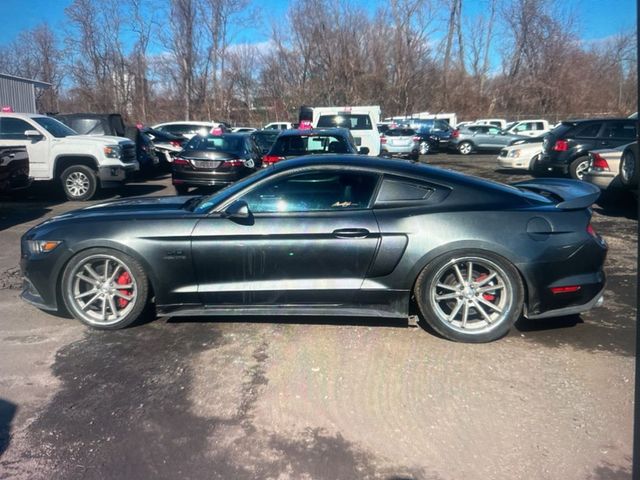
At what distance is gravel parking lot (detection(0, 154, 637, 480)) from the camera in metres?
2.85

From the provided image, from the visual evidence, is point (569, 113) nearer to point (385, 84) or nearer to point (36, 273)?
point (385, 84)

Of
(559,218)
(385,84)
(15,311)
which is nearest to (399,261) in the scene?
(559,218)

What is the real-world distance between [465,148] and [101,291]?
25553mm

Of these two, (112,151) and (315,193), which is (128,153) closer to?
(112,151)

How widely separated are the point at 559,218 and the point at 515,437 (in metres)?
1.85

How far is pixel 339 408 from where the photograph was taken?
335 centimetres

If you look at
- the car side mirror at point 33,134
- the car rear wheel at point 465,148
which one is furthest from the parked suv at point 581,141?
the car rear wheel at point 465,148

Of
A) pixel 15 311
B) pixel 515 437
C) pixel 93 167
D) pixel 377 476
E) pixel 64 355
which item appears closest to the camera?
pixel 377 476

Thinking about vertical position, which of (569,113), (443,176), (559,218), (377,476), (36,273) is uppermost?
(569,113)

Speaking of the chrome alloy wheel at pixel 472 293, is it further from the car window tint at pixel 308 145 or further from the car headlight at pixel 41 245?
the car window tint at pixel 308 145

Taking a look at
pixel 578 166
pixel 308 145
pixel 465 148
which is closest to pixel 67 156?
pixel 308 145

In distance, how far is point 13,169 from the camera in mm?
10414

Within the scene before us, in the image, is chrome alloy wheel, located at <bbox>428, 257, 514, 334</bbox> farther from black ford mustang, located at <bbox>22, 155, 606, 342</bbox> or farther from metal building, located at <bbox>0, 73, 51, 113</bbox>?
metal building, located at <bbox>0, 73, 51, 113</bbox>

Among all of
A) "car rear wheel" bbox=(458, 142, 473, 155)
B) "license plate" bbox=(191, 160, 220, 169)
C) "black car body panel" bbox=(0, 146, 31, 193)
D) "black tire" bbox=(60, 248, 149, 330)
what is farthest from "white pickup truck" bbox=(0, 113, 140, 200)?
"car rear wheel" bbox=(458, 142, 473, 155)
